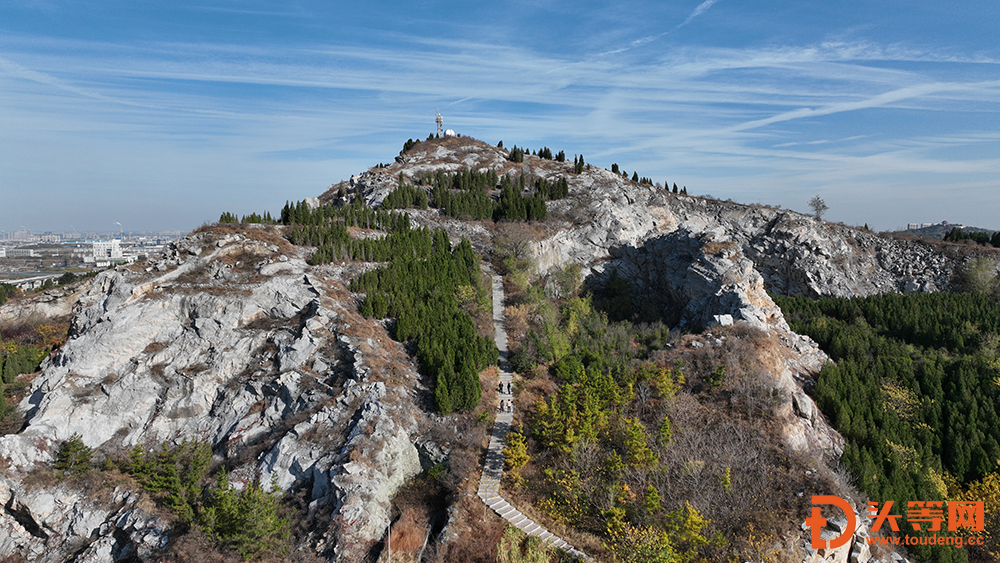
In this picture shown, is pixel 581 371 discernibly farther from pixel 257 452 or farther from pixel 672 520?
pixel 257 452

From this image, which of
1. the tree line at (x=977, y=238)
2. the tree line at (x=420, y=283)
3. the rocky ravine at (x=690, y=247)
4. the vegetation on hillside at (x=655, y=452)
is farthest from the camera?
the tree line at (x=977, y=238)

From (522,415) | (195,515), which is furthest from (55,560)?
(522,415)

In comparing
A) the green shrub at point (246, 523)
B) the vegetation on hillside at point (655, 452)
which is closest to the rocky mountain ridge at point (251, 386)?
the green shrub at point (246, 523)
